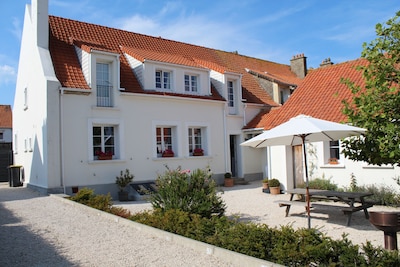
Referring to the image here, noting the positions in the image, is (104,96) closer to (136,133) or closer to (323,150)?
(136,133)

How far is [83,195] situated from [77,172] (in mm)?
3211

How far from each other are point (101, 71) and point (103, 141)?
123 inches

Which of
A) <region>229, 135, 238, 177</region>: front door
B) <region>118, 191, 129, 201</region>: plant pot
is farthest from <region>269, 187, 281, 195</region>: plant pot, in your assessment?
<region>118, 191, 129, 201</region>: plant pot

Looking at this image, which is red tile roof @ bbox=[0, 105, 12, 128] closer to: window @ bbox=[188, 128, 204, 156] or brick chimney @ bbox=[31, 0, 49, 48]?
brick chimney @ bbox=[31, 0, 49, 48]

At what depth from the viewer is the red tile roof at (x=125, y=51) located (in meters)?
15.7

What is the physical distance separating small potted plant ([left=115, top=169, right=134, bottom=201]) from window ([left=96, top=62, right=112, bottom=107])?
317 cm

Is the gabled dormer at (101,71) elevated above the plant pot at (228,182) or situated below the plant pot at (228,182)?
above

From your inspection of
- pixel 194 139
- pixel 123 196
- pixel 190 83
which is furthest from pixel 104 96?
pixel 194 139

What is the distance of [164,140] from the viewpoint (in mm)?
17766

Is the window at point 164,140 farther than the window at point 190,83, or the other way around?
the window at point 190,83

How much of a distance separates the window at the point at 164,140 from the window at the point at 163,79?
2.11 metres

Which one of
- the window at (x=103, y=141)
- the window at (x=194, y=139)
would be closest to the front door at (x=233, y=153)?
the window at (x=194, y=139)

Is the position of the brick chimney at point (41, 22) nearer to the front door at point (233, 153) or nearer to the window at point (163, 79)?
the window at point (163, 79)

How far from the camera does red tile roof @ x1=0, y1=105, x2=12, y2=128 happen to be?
4462cm
